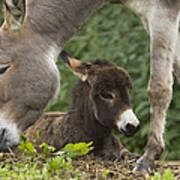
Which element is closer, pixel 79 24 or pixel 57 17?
pixel 57 17

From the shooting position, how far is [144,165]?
11.7 ft

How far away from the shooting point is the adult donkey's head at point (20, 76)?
3166 millimetres

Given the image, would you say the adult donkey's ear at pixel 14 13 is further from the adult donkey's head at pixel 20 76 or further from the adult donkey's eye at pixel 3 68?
the adult donkey's eye at pixel 3 68

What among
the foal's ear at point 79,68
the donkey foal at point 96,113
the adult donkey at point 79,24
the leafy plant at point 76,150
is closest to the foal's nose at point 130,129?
the donkey foal at point 96,113

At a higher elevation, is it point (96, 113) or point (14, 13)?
point (14, 13)

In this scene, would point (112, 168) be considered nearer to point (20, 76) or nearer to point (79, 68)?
point (79, 68)

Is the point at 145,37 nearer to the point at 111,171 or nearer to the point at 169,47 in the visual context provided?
the point at 169,47

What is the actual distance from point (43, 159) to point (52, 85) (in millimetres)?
651

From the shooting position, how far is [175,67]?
4.16 meters

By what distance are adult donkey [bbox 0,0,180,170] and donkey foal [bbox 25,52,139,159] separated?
27cm

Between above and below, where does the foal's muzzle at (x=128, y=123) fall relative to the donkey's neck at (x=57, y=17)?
below

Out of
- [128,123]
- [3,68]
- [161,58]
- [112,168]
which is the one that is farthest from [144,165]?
[3,68]

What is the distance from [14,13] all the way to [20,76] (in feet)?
1.66

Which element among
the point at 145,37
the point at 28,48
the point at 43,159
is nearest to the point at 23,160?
the point at 43,159
